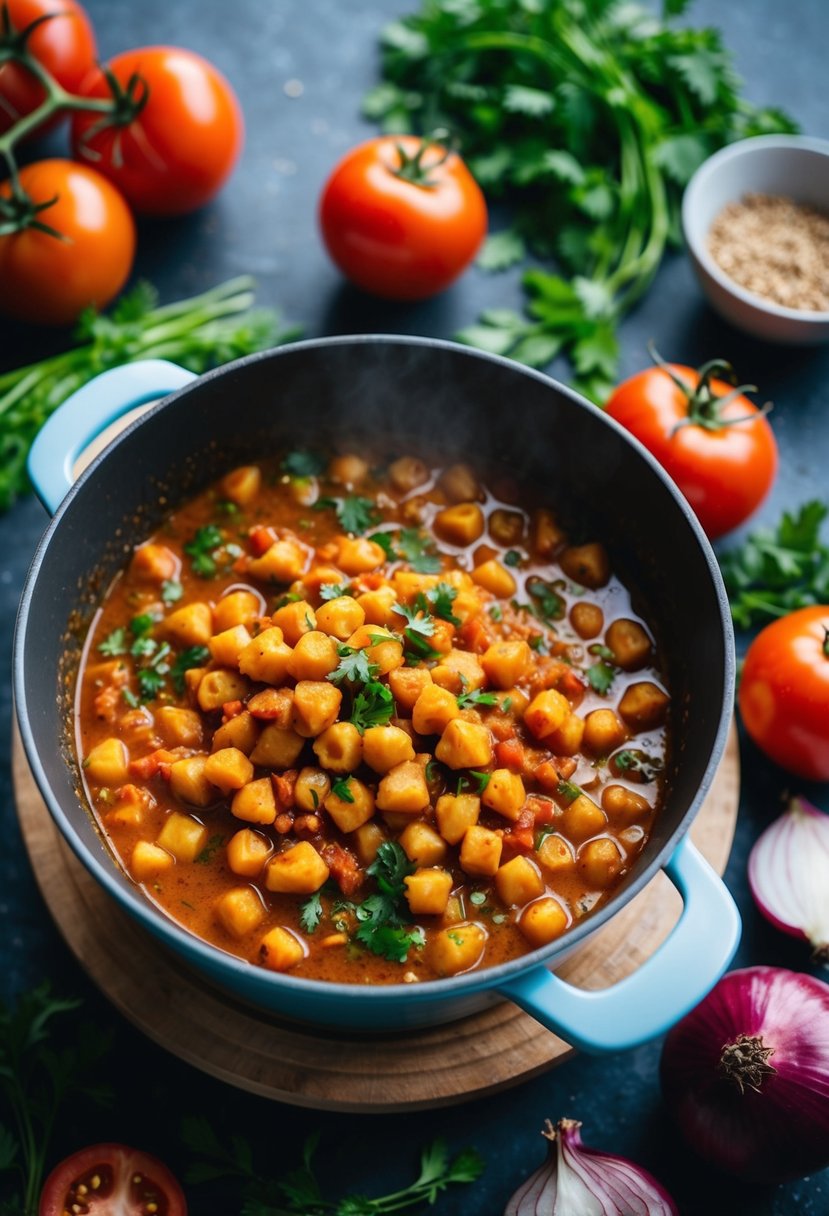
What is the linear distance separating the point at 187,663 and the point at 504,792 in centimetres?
94

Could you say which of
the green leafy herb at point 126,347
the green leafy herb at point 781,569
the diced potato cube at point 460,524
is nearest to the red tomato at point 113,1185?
the diced potato cube at point 460,524

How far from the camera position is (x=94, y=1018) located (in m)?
3.26

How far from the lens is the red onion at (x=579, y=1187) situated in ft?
9.63

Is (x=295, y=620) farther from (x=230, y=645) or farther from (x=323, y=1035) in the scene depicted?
(x=323, y=1035)

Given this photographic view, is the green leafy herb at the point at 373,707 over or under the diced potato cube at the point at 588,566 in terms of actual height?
over

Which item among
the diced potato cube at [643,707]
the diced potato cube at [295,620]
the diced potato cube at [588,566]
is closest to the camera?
the diced potato cube at [295,620]

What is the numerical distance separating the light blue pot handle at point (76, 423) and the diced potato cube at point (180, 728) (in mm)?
609

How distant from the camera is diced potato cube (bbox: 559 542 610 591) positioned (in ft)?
11.4

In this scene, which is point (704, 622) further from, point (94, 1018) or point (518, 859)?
point (94, 1018)

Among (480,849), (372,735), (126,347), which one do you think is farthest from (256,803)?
(126,347)

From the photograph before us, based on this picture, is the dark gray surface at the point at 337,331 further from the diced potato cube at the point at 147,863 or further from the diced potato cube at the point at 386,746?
the diced potato cube at the point at 386,746

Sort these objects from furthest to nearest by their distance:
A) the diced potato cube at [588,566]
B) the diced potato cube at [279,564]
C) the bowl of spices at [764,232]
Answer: the bowl of spices at [764,232] → the diced potato cube at [588,566] → the diced potato cube at [279,564]

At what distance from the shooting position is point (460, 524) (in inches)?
137

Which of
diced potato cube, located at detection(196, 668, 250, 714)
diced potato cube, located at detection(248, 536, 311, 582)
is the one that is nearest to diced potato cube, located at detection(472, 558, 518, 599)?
diced potato cube, located at detection(248, 536, 311, 582)
